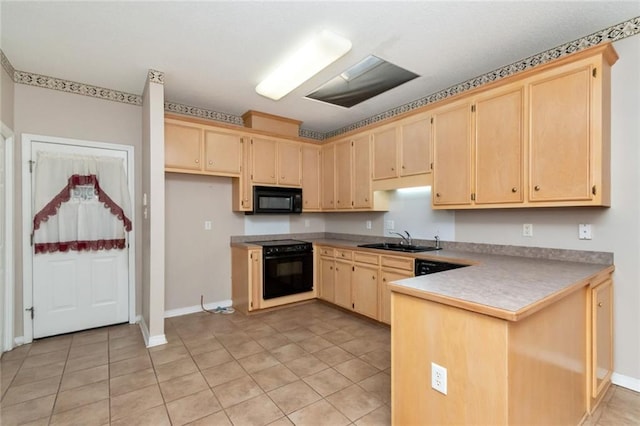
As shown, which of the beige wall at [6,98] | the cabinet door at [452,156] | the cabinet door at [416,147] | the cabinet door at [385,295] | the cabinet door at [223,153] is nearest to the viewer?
the beige wall at [6,98]

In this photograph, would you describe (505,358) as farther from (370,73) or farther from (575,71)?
(370,73)

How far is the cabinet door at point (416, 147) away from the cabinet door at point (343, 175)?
0.94 metres

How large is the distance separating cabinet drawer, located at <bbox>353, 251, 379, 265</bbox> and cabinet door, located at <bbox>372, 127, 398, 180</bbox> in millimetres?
986

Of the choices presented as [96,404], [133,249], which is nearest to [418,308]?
[96,404]

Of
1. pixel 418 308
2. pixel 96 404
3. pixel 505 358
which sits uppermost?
pixel 418 308

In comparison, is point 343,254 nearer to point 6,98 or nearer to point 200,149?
point 200,149

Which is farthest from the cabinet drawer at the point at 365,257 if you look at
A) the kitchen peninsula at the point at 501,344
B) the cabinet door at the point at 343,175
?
the kitchen peninsula at the point at 501,344

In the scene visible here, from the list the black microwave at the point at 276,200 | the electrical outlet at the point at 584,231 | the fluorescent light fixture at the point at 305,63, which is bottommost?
the electrical outlet at the point at 584,231

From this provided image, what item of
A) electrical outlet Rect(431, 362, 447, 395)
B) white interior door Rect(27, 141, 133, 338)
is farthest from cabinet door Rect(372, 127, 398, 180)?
white interior door Rect(27, 141, 133, 338)

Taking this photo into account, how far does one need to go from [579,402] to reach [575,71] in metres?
2.24

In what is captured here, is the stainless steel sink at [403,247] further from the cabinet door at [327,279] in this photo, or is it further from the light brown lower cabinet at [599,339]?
the light brown lower cabinet at [599,339]

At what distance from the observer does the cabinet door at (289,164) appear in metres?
4.31

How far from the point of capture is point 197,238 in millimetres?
3996

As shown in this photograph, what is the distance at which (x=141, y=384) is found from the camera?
227 cm
